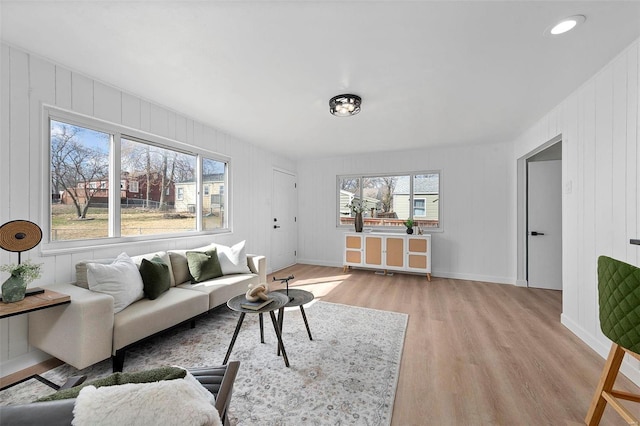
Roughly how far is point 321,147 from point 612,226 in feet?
12.8

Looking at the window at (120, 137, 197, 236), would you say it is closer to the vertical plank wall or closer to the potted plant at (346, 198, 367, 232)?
the potted plant at (346, 198, 367, 232)

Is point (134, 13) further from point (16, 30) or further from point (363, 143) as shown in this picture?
point (363, 143)

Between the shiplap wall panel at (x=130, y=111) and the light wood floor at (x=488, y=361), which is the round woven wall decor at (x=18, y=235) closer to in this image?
the shiplap wall panel at (x=130, y=111)

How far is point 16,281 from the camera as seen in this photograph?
5.87ft

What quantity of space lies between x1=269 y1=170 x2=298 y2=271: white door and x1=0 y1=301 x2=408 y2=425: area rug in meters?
2.37

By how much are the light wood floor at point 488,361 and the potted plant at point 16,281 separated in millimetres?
2576

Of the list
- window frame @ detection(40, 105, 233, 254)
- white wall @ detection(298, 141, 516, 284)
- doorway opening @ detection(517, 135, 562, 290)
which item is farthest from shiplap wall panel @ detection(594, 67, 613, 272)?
window frame @ detection(40, 105, 233, 254)

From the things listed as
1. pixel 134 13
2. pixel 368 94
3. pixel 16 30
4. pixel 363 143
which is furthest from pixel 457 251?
pixel 16 30

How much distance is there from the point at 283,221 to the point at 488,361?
4199mm

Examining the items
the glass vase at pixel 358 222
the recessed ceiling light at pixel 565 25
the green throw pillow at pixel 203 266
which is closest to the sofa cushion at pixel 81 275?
the green throw pillow at pixel 203 266

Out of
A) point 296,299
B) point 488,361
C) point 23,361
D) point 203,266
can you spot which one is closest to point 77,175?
point 203,266

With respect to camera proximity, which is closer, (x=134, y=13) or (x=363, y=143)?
(x=134, y=13)

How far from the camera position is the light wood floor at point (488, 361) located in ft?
5.27

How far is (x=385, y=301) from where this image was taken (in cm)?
357
